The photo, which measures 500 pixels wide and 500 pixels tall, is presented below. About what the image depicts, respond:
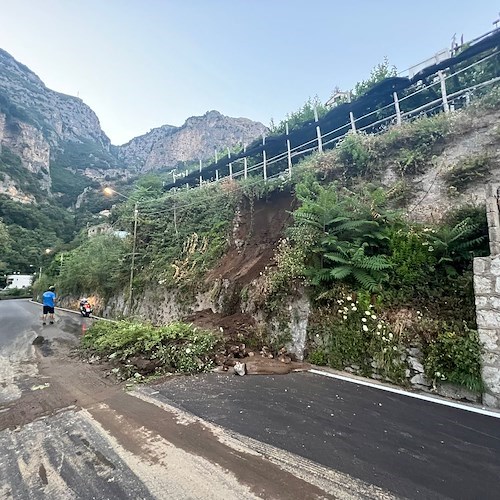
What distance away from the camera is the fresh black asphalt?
2.12m

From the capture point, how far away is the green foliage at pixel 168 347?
197 inches

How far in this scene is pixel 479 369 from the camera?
343cm

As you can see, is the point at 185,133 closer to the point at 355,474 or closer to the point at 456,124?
the point at 456,124

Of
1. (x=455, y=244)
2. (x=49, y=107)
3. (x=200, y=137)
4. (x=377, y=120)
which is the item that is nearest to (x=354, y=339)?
(x=455, y=244)

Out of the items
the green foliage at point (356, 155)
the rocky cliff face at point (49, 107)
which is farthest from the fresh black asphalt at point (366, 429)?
the rocky cliff face at point (49, 107)

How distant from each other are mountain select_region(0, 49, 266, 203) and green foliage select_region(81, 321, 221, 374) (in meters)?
69.6

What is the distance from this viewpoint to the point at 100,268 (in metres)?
15.1

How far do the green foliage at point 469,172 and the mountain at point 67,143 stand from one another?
70.1 metres

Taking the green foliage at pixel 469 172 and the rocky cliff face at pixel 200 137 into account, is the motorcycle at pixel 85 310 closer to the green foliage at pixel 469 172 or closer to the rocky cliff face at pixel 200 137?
the green foliage at pixel 469 172

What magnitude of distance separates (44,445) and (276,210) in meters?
8.63

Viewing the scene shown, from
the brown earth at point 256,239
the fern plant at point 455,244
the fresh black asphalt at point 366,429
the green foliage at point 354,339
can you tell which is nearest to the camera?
the fresh black asphalt at point 366,429

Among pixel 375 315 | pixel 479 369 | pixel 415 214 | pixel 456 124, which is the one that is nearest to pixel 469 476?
pixel 479 369

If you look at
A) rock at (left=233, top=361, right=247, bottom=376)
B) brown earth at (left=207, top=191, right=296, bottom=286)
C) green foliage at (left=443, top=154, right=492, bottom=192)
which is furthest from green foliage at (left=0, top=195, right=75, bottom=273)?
green foliage at (left=443, top=154, right=492, bottom=192)

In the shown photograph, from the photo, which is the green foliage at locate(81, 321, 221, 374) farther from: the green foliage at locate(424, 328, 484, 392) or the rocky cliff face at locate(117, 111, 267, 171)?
the rocky cliff face at locate(117, 111, 267, 171)
